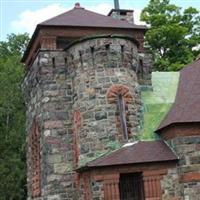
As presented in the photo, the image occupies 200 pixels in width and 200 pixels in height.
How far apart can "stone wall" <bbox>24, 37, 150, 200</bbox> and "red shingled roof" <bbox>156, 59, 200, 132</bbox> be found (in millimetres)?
1201

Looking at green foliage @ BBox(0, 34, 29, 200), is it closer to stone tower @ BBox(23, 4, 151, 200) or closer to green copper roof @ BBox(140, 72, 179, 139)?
stone tower @ BBox(23, 4, 151, 200)

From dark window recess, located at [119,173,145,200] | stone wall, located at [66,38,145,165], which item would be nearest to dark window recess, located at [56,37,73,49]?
stone wall, located at [66,38,145,165]

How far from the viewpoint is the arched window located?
563 inches

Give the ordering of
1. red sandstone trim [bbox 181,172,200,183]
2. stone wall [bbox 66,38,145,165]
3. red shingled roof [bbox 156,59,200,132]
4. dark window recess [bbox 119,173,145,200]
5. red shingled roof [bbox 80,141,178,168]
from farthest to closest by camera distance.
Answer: stone wall [bbox 66,38,145,165], red shingled roof [bbox 156,59,200,132], dark window recess [bbox 119,173,145,200], red sandstone trim [bbox 181,172,200,183], red shingled roof [bbox 80,141,178,168]

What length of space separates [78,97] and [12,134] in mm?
13070

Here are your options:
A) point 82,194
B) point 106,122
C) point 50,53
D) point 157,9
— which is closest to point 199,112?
point 106,122

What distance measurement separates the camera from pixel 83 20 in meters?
16.4

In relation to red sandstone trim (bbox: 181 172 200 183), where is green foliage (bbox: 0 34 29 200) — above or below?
above

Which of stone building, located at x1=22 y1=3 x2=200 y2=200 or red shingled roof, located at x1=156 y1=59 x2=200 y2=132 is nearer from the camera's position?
stone building, located at x1=22 y1=3 x2=200 y2=200

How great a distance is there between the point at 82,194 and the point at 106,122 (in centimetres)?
233

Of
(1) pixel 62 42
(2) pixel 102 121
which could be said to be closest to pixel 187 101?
(2) pixel 102 121

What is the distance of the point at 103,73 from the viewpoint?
14711 millimetres

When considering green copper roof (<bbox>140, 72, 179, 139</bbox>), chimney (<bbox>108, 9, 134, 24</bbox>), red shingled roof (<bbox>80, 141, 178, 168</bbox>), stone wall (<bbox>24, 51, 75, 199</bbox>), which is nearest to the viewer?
red shingled roof (<bbox>80, 141, 178, 168</bbox>)

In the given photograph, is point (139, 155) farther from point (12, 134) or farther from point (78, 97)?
point (12, 134)
